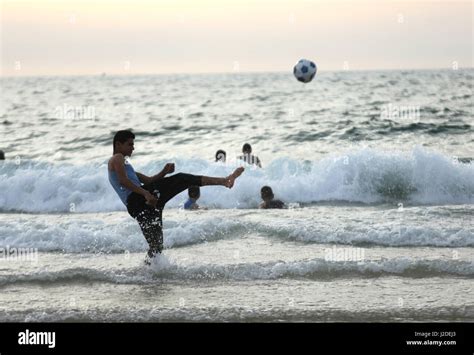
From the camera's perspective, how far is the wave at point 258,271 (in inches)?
279

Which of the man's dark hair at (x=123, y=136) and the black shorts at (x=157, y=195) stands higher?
the man's dark hair at (x=123, y=136)

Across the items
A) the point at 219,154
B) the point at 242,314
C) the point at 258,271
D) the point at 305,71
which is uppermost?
the point at 305,71

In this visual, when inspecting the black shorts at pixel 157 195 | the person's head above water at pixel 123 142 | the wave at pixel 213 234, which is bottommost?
the wave at pixel 213 234

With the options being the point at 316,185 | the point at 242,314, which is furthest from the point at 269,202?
the point at 242,314

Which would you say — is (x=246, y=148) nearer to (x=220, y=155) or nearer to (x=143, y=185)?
(x=220, y=155)

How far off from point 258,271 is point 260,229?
2333 millimetres

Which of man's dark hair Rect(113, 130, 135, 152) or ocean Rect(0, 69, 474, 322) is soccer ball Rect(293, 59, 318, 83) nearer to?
ocean Rect(0, 69, 474, 322)

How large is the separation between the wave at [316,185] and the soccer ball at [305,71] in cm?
233

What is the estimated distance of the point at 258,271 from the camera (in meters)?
7.20

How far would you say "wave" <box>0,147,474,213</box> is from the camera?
1339 centimetres

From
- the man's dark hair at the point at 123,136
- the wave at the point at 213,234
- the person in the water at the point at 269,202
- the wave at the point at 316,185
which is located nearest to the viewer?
the man's dark hair at the point at 123,136

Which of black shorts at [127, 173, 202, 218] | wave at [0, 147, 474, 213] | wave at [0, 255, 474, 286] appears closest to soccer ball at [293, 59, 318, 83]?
wave at [0, 147, 474, 213]

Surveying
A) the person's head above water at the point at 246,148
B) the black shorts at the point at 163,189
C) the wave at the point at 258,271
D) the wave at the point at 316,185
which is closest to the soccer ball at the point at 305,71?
the wave at the point at 316,185

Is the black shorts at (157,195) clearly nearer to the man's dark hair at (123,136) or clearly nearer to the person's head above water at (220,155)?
the man's dark hair at (123,136)
